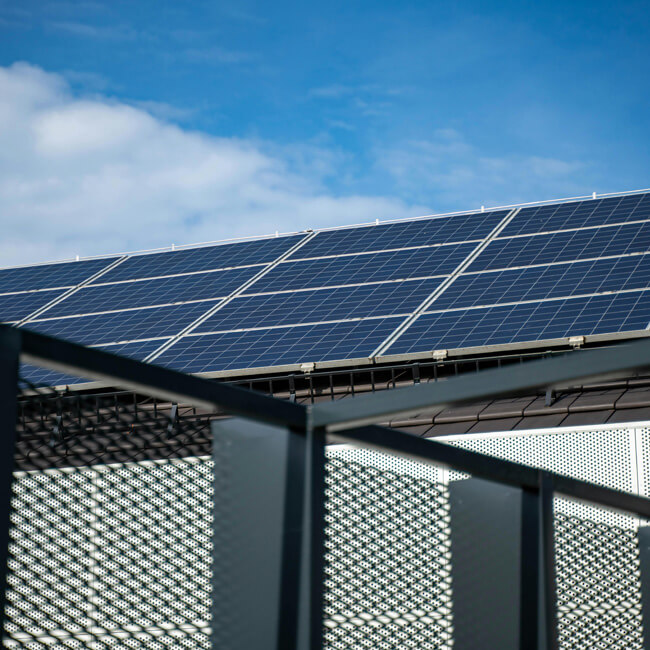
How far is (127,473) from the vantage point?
3346 mm

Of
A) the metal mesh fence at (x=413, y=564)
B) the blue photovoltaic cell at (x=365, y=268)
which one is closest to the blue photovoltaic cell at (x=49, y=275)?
the blue photovoltaic cell at (x=365, y=268)

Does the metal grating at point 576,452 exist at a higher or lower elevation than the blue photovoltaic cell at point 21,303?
lower

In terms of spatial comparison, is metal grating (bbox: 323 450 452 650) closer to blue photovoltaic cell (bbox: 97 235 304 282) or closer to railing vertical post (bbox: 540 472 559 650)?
railing vertical post (bbox: 540 472 559 650)

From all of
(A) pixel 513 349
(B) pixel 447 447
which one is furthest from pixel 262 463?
(A) pixel 513 349

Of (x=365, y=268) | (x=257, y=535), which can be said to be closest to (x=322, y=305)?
(x=365, y=268)

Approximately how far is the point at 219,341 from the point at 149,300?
158 inches

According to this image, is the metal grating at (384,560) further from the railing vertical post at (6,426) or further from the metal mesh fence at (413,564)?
the railing vertical post at (6,426)

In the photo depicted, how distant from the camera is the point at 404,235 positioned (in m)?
20.7

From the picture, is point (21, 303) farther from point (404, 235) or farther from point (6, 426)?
point (6, 426)

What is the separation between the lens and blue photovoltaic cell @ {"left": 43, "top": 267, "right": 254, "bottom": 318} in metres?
19.3

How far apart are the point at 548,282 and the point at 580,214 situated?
14.3ft

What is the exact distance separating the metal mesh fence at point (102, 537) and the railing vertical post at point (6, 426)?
123 mm

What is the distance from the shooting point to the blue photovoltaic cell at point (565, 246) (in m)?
16.7

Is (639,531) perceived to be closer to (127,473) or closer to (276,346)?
(127,473)
